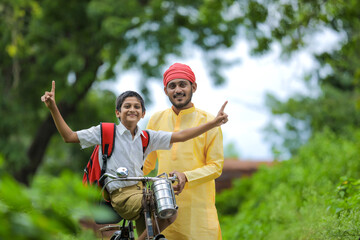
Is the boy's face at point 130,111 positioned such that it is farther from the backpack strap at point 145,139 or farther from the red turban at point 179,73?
the red turban at point 179,73

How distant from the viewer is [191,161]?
3693 mm

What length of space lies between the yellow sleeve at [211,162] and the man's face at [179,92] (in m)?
0.31

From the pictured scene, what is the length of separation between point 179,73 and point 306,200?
327 cm

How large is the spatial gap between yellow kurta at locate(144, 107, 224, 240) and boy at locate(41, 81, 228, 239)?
0.31 meters

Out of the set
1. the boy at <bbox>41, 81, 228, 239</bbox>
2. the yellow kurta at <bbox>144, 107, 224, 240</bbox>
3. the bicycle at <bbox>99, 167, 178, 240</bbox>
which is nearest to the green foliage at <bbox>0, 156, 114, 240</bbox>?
the bicycle at <bbox>99, 167, 178, 240</bbox>

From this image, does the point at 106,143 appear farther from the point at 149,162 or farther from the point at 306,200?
the point at 306,200

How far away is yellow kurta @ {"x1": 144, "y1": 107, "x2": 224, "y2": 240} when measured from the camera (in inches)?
142

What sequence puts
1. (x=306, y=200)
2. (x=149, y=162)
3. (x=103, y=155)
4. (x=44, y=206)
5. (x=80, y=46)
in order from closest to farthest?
(x=44, y=206)
(x=103, y=155)
(x=149, y=162)
(x=306, y=200)
(x=80, y=46)

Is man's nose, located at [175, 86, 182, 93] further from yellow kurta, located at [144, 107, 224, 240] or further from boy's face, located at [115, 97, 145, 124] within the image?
boy's face, located at [115, 97, 145, 124]

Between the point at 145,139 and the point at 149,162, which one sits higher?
the point at 145,139

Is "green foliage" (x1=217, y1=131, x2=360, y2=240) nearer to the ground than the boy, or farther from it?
nearer to the ground

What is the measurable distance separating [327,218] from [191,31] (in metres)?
7.65

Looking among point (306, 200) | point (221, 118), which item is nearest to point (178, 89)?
point (221, 118)

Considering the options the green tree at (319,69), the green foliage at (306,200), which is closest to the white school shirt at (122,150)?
the green foliage at (306,200)
